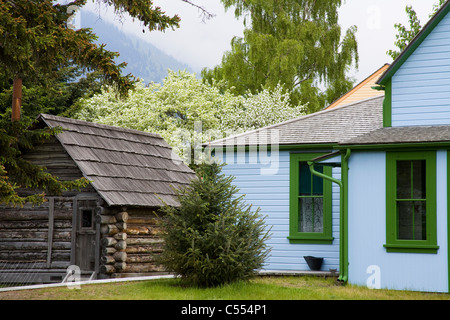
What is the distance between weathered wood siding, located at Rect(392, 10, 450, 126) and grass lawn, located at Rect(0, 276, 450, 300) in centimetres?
391

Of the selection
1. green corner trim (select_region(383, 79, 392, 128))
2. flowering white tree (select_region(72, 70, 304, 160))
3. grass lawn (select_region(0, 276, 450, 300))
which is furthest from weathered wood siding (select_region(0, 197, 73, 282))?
flowering white tree (select_region(72, 70, 304, 160))

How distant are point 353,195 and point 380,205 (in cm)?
57

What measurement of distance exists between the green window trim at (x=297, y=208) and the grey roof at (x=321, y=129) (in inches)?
19.2

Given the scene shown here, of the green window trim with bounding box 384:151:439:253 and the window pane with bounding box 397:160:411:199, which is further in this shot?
the window pane with bounding box 397:160:411:199

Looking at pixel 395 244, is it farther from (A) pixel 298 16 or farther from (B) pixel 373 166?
(A) pixel 298 16

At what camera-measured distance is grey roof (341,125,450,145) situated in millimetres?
12406

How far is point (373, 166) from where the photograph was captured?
1292 centimetres

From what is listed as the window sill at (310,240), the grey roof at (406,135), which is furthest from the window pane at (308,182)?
the grey roof at (406,135)

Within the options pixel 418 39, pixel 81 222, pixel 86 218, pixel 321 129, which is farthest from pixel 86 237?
pixel 418 39

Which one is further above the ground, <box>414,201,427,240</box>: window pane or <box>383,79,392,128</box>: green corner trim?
<box>383,79,392,128</box>: green corner trim

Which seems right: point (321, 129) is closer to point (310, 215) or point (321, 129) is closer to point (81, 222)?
point (310, 215)

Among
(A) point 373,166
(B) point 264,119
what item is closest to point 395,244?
(A) point 373,166

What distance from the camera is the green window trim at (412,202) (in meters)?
12.3

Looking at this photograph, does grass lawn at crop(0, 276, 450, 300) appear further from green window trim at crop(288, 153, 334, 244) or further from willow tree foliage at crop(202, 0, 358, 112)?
willow tree foliage at crop(202, 0, 358, 112)
